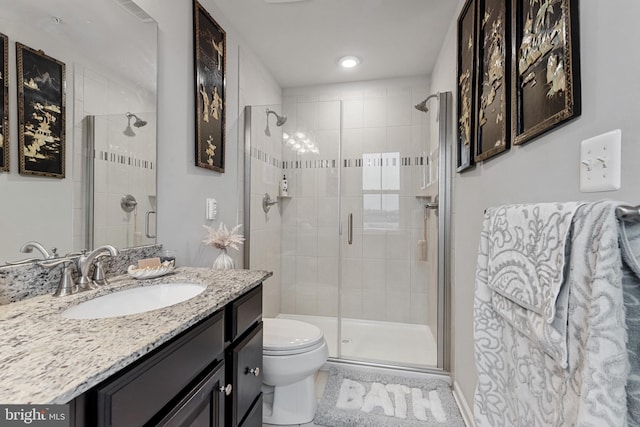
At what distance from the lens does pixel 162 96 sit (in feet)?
4.69

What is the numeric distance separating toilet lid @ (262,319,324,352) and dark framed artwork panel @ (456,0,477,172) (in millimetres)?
1285

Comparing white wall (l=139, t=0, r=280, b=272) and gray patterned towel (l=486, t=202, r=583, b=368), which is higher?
white wall (l=139, t=0, r=280, b=272)

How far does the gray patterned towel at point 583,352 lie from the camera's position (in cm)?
45

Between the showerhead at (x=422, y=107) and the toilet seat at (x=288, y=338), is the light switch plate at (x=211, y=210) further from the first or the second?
the showerhead at (x=422, y=107)

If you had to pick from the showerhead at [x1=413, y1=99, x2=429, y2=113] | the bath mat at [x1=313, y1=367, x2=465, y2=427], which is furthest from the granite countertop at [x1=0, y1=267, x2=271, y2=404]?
the showerhead at [x1=413, y1=99, x2=429, y2=113]

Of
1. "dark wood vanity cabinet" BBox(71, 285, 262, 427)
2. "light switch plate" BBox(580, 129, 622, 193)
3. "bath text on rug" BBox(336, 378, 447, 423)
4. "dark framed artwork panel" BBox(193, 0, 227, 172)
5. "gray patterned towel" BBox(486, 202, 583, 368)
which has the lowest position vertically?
"bath text on rug" BBox(336, 378, 447, 423)

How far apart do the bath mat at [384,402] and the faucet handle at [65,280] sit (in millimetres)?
1365

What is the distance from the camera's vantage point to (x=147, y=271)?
45.7 inches

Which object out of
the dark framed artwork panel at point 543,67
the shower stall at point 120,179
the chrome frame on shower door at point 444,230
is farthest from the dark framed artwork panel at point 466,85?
the shower stall at point 120,179

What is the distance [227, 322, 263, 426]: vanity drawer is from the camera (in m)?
1.03

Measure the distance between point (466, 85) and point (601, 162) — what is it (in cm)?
118

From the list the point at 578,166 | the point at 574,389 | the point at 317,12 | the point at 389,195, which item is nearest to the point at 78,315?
the point at 574,389

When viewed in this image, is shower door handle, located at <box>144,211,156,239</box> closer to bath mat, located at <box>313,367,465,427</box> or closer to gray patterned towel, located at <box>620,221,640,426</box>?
bath mat, located at <box>313,367,465,427</box>

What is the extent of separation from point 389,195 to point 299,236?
2.89 feet
